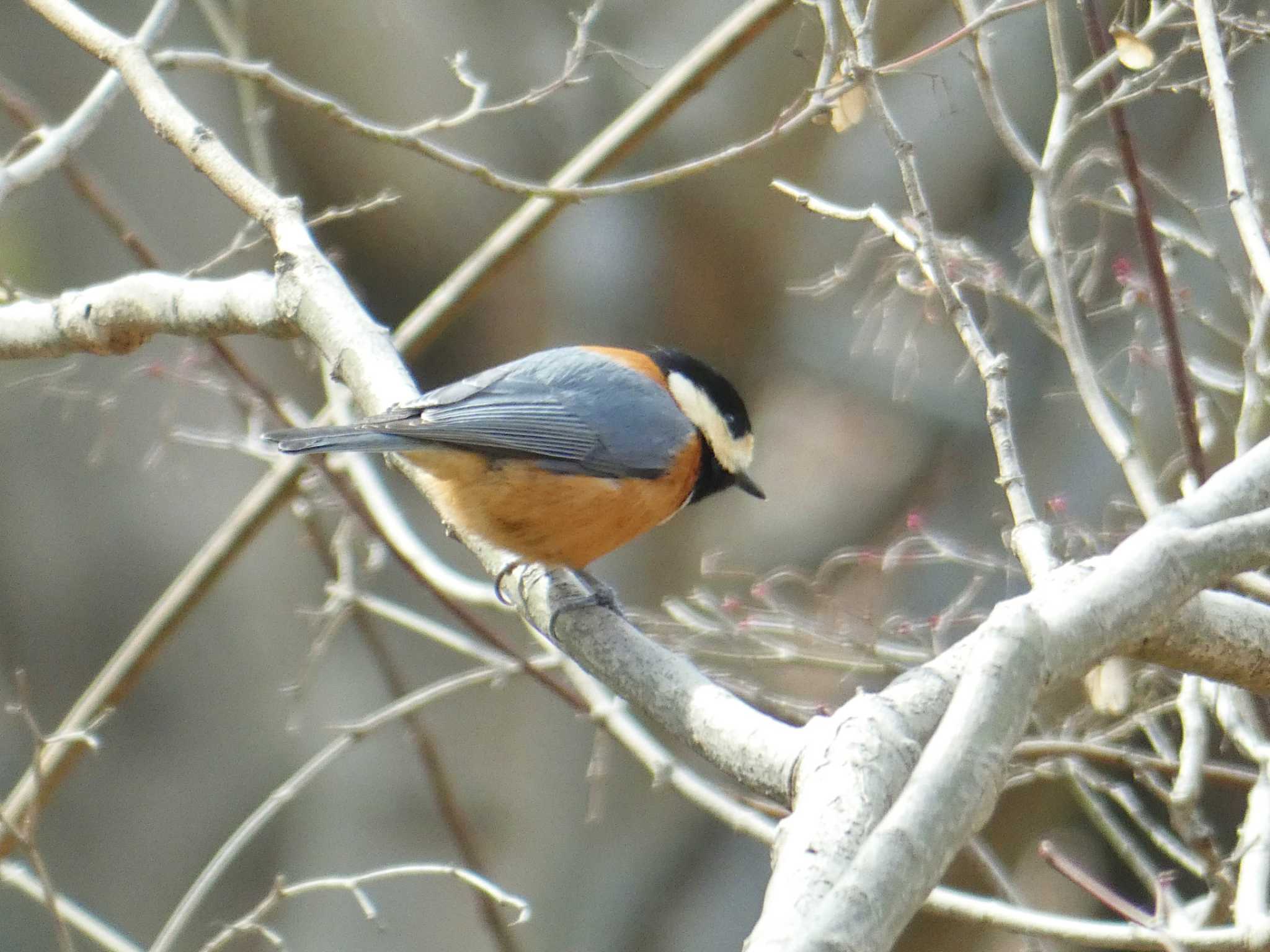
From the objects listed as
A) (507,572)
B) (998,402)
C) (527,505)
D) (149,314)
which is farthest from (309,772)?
(998,402)

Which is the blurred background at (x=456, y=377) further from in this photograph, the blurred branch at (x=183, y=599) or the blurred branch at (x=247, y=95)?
the blurred branch at (x=183, y=599)

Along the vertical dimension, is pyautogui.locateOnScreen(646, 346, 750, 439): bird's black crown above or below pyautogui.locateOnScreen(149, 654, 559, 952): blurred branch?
above

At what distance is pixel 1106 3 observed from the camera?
15.4ft

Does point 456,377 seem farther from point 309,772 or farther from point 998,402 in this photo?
point 998,402

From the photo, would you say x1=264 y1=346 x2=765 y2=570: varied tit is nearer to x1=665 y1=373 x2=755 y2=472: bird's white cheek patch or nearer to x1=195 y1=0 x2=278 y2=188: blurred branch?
x1=665 y1=373 x2=755 y2=472: bird's white cheek patch

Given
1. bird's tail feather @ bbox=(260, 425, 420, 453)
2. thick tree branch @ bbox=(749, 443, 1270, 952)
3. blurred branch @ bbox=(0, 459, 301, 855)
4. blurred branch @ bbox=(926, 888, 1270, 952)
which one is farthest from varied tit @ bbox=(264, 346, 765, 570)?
thick tree branch @ bbox=(749, 443, 1270, 952)

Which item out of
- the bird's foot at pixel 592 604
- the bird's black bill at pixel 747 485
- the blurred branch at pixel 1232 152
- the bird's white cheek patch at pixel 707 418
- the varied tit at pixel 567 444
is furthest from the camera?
the bird's black bill at pixel 747 485

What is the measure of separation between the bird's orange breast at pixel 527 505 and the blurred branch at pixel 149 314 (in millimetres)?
417

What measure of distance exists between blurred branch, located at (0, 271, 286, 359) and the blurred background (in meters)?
2.61

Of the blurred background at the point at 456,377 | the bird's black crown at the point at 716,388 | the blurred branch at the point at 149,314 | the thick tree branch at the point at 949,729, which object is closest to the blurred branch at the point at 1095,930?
the thick tree branch at the point at 949,729

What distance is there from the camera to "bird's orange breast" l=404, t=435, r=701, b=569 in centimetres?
258

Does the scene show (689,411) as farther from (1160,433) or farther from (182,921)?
(1160,433)

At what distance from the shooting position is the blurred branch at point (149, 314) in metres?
2.30

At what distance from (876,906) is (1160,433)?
4.41 metres
